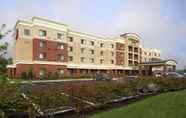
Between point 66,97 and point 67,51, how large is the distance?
42.8 meters

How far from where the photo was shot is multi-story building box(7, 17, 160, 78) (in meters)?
Answer: 44.5

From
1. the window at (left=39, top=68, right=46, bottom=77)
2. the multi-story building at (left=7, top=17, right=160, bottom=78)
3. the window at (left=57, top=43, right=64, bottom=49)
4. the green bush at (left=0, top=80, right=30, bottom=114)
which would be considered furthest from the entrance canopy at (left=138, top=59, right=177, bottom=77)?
the green bush at (left=0, top=80, right=30, bottom=114)

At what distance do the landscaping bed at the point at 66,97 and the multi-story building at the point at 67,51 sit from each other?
21.7 metres

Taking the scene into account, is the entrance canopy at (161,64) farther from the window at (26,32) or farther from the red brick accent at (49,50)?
the window at (26,32)

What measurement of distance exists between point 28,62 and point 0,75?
4012 centimetres

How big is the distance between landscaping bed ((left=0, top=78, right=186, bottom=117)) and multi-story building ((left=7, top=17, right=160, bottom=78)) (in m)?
21.7

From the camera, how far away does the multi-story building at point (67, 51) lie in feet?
146

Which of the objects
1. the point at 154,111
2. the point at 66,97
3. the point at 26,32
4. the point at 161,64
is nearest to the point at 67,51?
the point at 26,32

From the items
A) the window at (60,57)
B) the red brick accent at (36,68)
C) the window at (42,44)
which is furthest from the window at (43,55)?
the window at (60,57)

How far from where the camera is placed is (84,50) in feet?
190

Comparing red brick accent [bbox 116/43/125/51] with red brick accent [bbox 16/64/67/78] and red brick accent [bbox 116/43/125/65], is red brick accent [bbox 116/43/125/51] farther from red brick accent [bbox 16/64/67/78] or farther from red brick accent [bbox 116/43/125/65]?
red brick accent [bbox 16/64/67/78]

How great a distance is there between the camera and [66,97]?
30.7 ft

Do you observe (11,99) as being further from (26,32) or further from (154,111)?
(26,32)

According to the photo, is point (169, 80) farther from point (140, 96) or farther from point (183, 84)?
point (140, 96)
